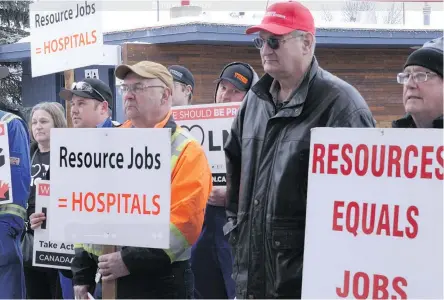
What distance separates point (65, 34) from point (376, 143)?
4.45m

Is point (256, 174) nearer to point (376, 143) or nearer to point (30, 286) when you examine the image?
point (376, 143)

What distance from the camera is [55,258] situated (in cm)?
663

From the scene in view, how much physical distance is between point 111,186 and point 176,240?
46 centimetres

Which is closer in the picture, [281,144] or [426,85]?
[426,85]

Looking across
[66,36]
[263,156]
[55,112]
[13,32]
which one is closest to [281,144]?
[263,156]

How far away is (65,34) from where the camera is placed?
24.1ft

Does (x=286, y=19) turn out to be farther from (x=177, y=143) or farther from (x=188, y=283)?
(x=188, y=283)

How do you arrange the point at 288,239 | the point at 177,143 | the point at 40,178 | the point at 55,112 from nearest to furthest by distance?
the point at 288,239, the point at 177,143, the point at 40,178, the point at 55,112

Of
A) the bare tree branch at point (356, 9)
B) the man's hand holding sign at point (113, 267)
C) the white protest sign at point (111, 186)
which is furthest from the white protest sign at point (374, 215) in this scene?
the bare tree branch at point (356, 9)

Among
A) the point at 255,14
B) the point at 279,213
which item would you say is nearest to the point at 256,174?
the point at 279,213

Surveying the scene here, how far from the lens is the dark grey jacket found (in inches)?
156

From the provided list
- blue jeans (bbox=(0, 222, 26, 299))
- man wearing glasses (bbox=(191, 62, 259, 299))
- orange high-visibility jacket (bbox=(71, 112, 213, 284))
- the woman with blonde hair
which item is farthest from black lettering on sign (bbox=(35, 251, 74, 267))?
orange high-visibility jacket (bbox=(71, 112, 213, 284))

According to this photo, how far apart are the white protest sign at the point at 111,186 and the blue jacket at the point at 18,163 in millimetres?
1446

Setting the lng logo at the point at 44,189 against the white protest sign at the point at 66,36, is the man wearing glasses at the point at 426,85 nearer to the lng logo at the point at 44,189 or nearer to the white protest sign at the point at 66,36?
the lng logo at the point at 44,189
